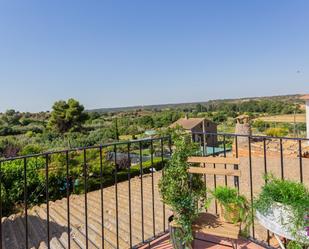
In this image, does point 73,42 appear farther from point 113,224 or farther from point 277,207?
point 277,207

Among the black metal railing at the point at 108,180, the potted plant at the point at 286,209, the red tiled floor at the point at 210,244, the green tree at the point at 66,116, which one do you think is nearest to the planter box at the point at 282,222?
the potted plant at the point at 286,209

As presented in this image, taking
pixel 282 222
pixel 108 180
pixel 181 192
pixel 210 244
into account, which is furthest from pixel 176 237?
pixel 108 180

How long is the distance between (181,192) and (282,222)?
656mm

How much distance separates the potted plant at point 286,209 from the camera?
1.29 metres

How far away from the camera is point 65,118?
25828 mm

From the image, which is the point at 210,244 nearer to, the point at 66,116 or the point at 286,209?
the point at 286,209

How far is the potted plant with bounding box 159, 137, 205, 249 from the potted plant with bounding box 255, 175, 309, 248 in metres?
0.46

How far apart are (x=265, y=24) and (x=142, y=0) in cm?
504

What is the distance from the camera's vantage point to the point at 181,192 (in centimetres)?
180

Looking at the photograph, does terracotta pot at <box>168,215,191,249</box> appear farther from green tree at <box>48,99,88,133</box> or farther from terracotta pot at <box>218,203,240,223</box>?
green tree at <box>48,99,88,133</box>

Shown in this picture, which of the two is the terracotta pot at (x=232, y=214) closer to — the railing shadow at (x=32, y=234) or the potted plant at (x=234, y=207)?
the potted plant at (x=234, y=207)

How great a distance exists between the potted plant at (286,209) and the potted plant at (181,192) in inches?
18.3

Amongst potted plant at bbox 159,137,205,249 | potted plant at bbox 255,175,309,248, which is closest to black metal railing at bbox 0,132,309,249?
potted plant at bbox 159,137,205,249

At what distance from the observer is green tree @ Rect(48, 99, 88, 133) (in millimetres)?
25888
